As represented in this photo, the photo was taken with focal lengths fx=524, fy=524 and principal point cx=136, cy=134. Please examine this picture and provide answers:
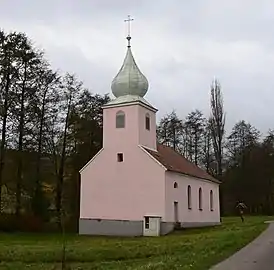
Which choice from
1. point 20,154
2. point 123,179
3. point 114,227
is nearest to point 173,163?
point 123,179

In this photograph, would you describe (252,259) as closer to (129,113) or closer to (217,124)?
(129,113)

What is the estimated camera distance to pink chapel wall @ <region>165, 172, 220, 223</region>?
38.9 meters

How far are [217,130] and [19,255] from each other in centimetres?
4462

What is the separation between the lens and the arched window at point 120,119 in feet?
136

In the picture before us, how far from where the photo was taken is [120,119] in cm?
4162

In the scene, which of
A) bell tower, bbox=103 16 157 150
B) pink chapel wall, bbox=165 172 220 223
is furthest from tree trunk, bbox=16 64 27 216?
pink chapel wall, bbox=165 172 220 223

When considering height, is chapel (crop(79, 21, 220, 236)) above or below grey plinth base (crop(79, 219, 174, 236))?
above

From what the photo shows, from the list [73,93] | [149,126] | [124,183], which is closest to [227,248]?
[124,183]

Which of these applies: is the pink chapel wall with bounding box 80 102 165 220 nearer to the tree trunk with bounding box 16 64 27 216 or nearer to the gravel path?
the tree trunk with bounding box 16 64 27 216

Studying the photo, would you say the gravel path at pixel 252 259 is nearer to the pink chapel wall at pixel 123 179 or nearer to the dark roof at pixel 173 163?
the pink chapel wall at pixel 123 179

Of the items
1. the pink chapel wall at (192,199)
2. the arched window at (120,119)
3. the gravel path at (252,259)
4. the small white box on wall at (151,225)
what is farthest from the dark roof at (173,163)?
the gravel path at (252,259)

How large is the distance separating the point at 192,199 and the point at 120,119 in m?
9.14

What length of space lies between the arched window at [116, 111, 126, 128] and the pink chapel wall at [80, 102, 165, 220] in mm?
298

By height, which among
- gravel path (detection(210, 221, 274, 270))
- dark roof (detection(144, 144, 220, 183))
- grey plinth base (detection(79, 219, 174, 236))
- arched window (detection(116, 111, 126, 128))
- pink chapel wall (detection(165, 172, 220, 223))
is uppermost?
arched window (detection(116, 111, 126, 128))
